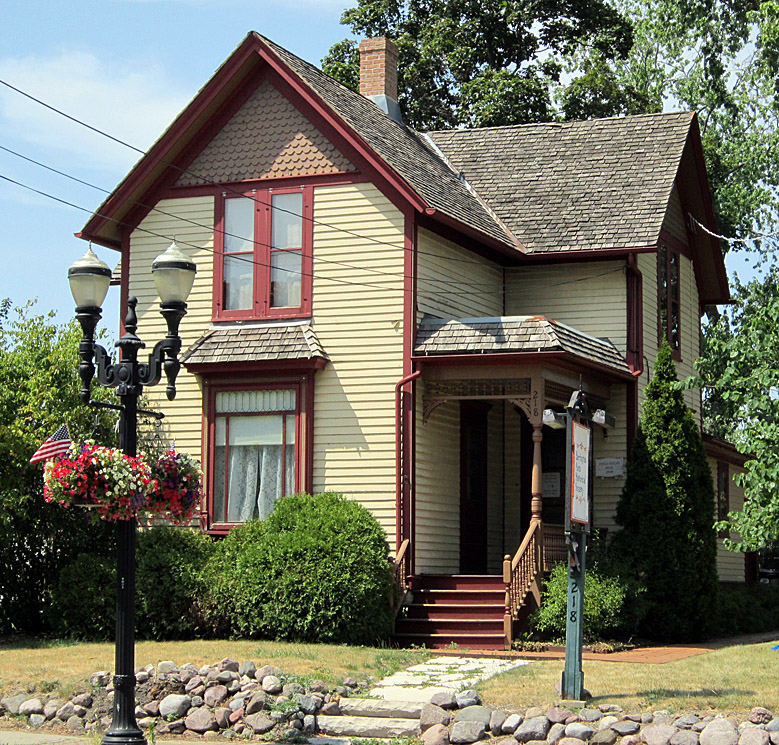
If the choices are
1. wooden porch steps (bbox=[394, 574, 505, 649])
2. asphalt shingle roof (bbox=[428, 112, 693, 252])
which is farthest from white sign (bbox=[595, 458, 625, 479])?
asphalt shingle roof (bbox=[428, 112, 693, 252])

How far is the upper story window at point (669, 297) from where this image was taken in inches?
910

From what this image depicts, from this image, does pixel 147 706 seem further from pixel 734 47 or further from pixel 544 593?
pixel 734 47

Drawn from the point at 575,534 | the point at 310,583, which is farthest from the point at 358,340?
the point at 575,534

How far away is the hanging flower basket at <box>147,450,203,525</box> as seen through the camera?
11.4 meters

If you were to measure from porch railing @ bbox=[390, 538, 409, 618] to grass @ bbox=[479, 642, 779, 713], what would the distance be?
9.12 feet

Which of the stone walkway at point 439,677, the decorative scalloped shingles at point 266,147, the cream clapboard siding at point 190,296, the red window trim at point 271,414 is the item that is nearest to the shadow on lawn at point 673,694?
the stone walkway at point 439,677

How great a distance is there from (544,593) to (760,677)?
4465 mm

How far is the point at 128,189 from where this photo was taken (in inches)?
810

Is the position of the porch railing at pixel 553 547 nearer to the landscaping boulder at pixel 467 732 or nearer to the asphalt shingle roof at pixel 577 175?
the asphalt shingle roof at pixel 577 175

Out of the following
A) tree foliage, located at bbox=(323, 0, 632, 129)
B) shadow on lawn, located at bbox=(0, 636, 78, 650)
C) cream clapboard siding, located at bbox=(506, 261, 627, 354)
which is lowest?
shadow on lawn, located at bbox=(0, 636, 78, 650)

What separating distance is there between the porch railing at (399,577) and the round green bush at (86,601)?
3863 mm

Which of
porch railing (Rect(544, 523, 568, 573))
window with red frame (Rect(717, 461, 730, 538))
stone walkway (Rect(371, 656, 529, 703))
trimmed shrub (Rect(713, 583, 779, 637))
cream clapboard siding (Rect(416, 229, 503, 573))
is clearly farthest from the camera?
window with red frame (Rect(717, 461, 730, 538))

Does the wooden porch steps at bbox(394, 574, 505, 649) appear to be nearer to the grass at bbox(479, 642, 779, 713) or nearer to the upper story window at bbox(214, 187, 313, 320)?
the grass at bbox(479, 642, 779, 713)

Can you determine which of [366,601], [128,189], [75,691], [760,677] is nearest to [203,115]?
[128,189]
